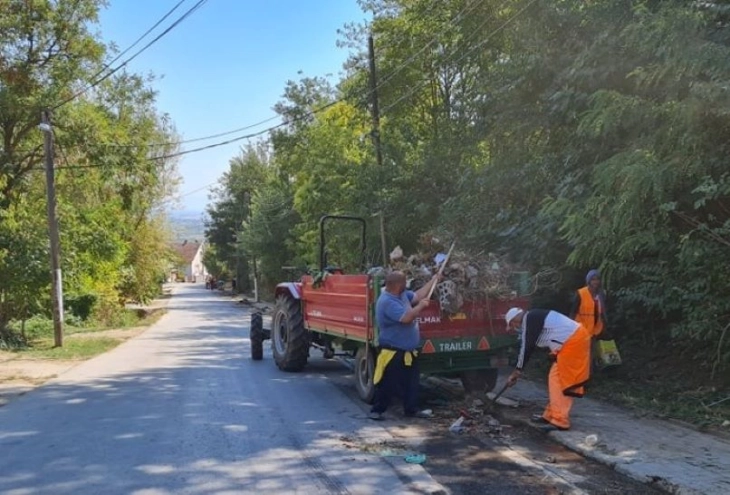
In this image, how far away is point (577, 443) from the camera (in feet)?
21.0

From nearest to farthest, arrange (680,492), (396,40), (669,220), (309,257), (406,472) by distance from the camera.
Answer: (680,492), (406,472), (669,220), (396,40), (309,257)

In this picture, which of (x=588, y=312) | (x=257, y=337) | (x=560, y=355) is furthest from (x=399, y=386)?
(x=257, y=337)

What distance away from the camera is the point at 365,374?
29.2ft

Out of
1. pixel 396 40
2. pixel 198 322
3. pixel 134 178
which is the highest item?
pixel 396 40

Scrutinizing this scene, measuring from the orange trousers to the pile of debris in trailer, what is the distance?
143 cm

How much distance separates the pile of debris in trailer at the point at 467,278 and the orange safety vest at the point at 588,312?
646 millimetres

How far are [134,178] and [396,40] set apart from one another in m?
11.1

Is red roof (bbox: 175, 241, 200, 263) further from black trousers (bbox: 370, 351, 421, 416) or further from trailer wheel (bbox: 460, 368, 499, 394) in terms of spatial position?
black trousers (bbox: 370, 351, 421, 416)

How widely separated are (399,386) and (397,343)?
62 cm

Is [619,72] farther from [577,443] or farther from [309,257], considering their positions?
[309,257]

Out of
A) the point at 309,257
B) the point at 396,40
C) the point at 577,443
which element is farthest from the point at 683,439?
the point at 309,257

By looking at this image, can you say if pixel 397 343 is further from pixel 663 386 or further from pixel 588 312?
pixel 663 386

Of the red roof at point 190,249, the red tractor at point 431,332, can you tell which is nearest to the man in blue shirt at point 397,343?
the red tractor at point 431,332

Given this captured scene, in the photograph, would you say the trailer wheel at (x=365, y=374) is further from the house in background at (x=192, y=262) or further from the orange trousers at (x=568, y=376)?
the house in background at (x=192, y=262)
